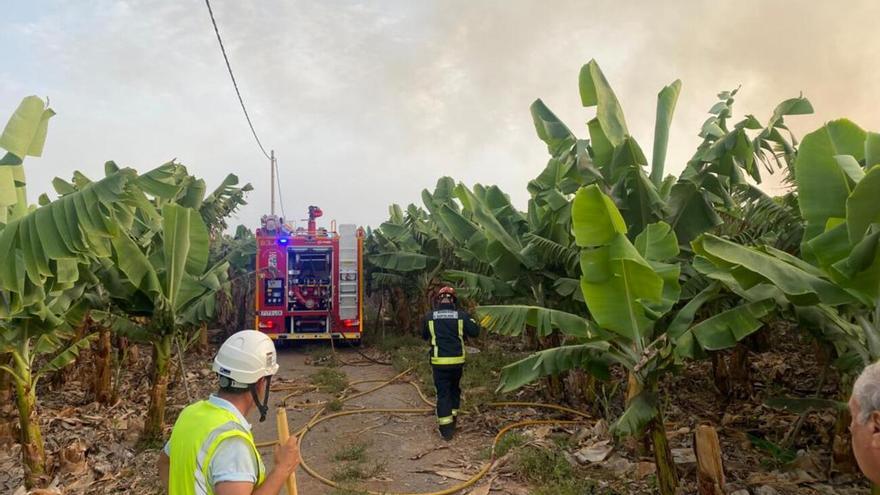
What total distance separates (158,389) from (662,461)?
237 inches

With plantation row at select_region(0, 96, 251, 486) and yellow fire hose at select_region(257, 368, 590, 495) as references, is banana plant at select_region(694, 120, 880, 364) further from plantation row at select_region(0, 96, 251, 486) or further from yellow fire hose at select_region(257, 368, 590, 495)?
plantation row at select_region(0, 96, 251, 486)

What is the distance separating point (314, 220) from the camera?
50.2 ft

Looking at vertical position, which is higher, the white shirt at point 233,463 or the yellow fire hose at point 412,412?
the white shirt at point 233,463

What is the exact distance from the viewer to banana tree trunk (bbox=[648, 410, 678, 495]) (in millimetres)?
4684

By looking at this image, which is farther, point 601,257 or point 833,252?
point 601,257

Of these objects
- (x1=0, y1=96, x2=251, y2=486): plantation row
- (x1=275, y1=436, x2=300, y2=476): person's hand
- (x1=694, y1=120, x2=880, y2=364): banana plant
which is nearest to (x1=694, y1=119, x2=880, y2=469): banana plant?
(x1=694, y1=120, x2=880, y2=364): banana plant

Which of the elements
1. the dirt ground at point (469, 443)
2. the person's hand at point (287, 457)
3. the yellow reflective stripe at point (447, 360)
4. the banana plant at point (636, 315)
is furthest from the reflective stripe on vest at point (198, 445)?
the yellow reflective stripe at point (447, 360)

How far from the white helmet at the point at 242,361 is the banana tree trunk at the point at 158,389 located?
5156mm

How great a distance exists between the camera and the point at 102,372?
8.51m

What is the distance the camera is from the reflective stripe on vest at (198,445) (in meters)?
2.31

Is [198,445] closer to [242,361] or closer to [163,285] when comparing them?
[242,361]

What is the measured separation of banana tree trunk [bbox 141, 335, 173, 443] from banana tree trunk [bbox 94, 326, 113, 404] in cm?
170

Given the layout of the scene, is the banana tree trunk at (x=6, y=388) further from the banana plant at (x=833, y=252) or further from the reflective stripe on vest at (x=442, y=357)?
the banana plant at (x=833, y=252)

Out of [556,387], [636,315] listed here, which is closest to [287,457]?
[636,315]
